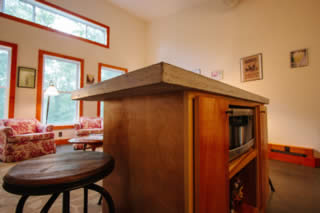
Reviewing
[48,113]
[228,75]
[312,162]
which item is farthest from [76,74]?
[312,162]

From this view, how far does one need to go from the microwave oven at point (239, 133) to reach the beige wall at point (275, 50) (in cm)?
245

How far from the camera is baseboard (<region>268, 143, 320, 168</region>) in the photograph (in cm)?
232

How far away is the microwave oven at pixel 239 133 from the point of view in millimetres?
795

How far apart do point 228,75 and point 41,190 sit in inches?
156

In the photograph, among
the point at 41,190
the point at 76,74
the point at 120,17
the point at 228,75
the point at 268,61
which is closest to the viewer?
the point at 41,190

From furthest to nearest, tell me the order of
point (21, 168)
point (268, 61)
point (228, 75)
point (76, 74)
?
point (76, 74)
point (228, 75)
point (268, 61)
point (21, 168)

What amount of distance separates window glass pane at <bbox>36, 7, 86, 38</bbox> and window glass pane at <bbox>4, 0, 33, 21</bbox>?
0.15 metres

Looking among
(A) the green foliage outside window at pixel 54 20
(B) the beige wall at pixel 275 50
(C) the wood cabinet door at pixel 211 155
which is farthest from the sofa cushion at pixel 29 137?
(B) the beige wall at pixel 275 50

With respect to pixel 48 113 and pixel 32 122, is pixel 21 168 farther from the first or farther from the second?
pixel 48 113

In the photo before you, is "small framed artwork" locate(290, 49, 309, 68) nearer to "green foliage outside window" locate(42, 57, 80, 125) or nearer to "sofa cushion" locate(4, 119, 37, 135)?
"green foliage outside window" locate(42, 57, 80, 125)

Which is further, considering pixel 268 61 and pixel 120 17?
pixel 120 17

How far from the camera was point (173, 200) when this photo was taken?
486 millimetres

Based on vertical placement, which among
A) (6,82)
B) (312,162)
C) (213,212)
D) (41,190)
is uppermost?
(6,82)

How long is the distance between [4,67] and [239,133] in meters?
4.73
